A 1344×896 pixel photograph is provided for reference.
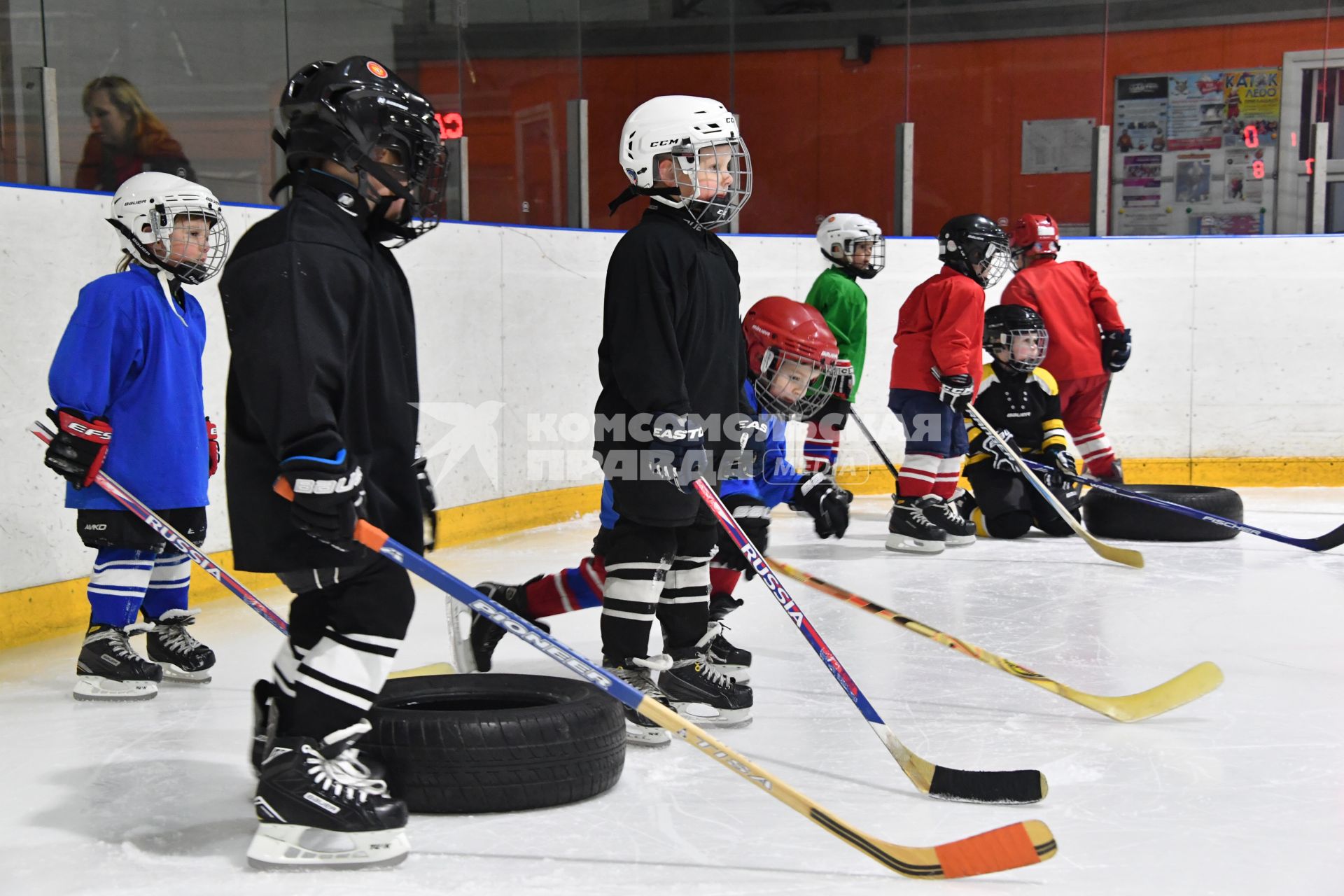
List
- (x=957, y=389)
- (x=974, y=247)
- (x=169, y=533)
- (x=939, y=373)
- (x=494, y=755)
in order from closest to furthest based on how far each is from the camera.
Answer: (x=494, y=755), (x=169, y=533), (x=957, y=389), (x=939, y=373), (x=974, y=247)

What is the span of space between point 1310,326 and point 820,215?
2.65m

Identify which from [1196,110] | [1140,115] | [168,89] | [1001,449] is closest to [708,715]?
[1001,449]

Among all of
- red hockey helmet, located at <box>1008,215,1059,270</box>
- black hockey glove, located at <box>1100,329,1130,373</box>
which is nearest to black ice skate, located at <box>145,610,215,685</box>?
red hockey helmet, located at <box>1008,215,1059,270</box>

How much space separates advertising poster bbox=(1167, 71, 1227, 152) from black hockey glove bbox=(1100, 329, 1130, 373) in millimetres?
1855

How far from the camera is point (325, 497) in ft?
5.90

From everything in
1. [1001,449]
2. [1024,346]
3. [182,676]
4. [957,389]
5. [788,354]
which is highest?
[788,354]

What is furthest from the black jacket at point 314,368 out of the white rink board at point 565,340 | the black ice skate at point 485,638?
the white rink board at point 565,340

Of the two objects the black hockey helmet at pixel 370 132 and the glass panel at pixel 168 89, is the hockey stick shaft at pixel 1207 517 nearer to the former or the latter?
the glass panel at pixel 168 89

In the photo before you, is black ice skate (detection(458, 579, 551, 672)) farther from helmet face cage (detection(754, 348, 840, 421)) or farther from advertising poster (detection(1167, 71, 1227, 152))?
advertising poster (detection(1167, 71, 1227, 152))

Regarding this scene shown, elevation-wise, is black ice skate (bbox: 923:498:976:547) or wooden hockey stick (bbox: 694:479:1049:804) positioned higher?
wooden hockey stick (bbox: 694:479:1049:804)

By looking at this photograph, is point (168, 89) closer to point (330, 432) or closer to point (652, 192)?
point (652, 192)

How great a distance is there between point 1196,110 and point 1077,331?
218 centimetres

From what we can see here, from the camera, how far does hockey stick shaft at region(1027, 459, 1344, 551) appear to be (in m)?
4.73

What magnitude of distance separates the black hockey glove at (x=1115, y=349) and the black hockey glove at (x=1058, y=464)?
2.47 feet
